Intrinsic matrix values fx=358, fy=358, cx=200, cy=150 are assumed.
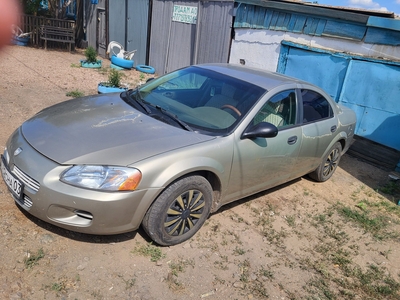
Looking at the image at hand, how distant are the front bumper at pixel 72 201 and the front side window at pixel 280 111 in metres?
1.61

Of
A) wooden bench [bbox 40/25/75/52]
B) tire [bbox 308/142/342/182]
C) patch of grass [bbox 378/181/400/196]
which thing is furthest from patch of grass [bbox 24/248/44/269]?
wooden bench [bbox 40/25/75/52]

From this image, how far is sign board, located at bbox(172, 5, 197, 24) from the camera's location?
1004cm

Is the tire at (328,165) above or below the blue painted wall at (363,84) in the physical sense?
below

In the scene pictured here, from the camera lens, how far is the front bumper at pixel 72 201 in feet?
9.21

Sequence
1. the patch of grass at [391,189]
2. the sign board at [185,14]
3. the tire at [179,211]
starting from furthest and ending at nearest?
the sign board at [185,14]
the patch of grass at [391,189]
the tire at [179,211]

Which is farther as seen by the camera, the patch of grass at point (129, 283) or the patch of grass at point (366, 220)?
the patch of grass at point (366, 220)

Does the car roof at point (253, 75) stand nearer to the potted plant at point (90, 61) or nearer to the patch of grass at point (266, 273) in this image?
Result: the patch of grass at point (266, 273)

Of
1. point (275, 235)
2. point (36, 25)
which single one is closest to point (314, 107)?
point (275, 235)

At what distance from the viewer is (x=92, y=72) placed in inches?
412

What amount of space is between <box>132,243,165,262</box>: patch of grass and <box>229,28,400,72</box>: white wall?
5598 millimetres

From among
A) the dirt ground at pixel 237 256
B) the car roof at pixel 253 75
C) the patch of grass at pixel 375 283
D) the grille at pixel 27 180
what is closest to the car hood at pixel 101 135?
the grille at pixel 27 180

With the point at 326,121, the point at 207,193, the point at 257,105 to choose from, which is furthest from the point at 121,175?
the point at 326,121

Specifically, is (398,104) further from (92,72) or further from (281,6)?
(92,72)

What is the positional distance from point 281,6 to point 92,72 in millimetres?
5681
